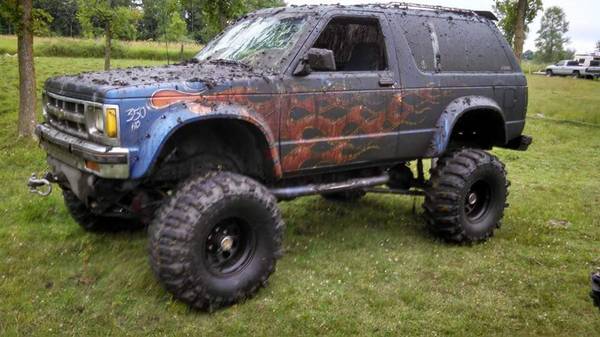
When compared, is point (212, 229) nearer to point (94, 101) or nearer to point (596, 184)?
point (94, 101)

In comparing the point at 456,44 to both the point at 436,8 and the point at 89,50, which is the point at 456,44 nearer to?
the point at 436,8

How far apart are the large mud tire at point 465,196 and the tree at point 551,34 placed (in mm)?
82975

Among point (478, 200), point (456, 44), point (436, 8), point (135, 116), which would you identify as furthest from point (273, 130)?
point (478, 200)

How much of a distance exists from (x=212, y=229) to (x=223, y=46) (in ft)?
6.72

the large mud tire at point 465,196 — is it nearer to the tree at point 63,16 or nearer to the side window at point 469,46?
the side window at point 469,46

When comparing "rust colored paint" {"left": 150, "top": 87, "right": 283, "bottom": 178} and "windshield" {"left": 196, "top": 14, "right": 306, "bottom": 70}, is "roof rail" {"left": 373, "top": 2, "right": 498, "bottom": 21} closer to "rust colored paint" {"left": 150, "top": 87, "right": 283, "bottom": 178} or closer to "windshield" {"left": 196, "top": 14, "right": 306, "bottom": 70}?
"windshield" {"left": 196, "top": 14, "right": 306, "bottom": 70}

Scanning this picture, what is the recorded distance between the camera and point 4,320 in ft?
12.9

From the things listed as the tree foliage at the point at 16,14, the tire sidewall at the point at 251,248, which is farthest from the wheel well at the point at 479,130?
the tree foliage at the point at 16,14

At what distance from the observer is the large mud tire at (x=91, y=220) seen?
541 centimetres

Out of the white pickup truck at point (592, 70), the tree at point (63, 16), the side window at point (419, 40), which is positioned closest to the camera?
the side window at point (419, 40)

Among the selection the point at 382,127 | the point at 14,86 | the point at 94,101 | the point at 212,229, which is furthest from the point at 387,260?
the point at 14,86

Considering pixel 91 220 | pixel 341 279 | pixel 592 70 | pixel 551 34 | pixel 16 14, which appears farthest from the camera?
pixel 551 34

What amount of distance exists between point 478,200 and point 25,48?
25.0 ft

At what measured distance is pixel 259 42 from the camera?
5.14m
